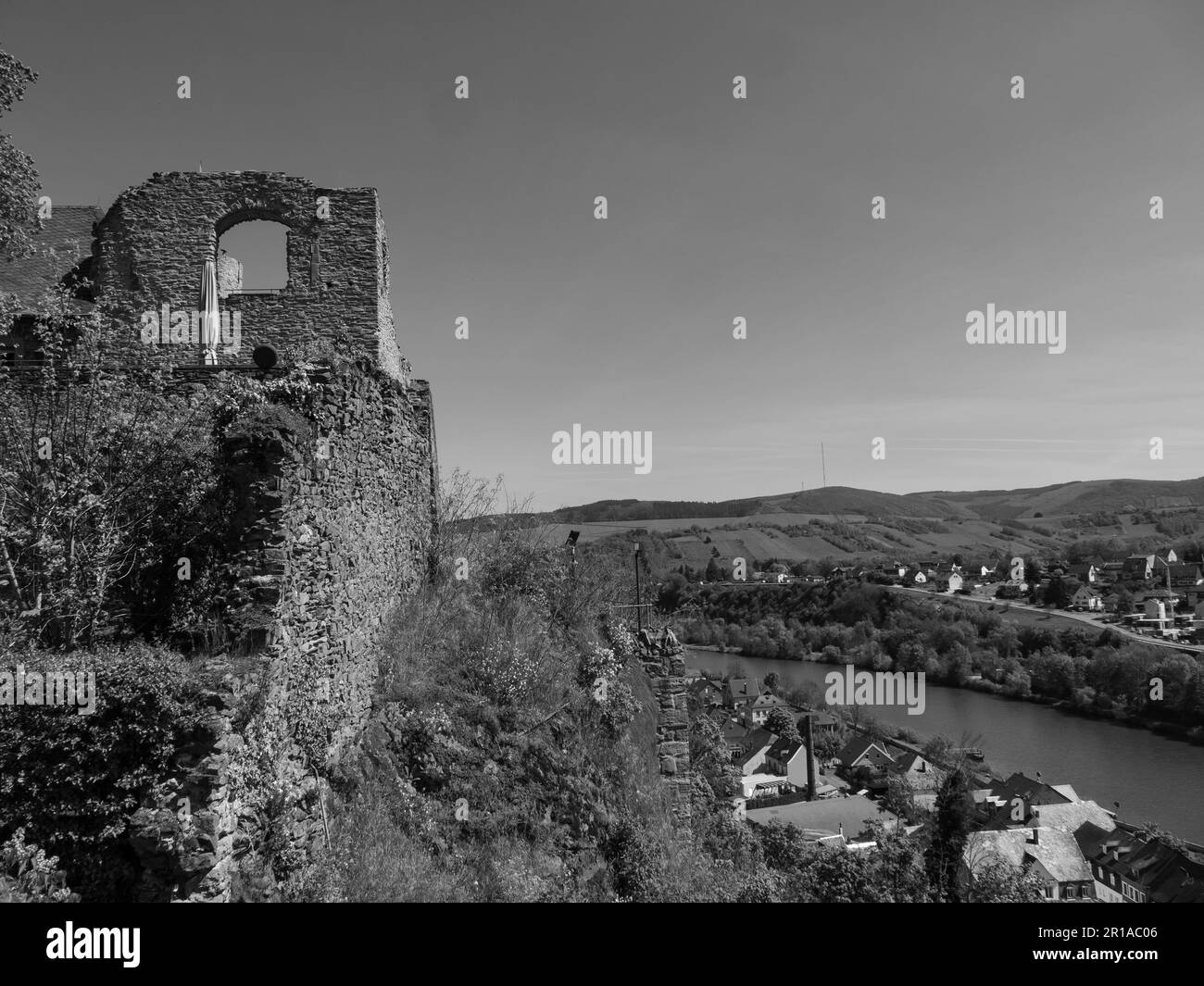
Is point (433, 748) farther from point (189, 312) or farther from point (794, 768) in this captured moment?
point (794, 768)

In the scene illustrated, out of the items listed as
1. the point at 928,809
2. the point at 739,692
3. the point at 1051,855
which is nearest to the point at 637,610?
the point at 1051,855

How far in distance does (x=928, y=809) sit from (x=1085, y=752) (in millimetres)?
23218

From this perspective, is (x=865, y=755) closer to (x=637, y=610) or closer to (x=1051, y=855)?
(x=1051, y=855)

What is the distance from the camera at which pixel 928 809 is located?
28219 millimetres

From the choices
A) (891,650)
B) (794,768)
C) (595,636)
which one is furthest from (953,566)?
(595,636)

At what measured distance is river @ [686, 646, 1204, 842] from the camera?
35250 mm

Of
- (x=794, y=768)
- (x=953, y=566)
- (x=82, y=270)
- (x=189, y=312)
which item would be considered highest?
(x=82, y=270)

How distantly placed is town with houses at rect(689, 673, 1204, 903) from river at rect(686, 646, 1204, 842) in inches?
131

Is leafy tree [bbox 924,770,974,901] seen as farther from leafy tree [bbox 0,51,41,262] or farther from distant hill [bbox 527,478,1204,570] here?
distant hill [bbox 527,478,1204,570]

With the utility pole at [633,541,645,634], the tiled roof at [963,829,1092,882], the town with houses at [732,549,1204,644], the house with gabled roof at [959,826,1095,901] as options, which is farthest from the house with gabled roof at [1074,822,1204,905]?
the town with houses at [732,549,1204,644]

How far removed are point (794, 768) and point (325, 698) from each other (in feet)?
144

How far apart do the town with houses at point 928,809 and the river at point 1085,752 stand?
10.9 ft

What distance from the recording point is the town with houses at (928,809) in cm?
2023
